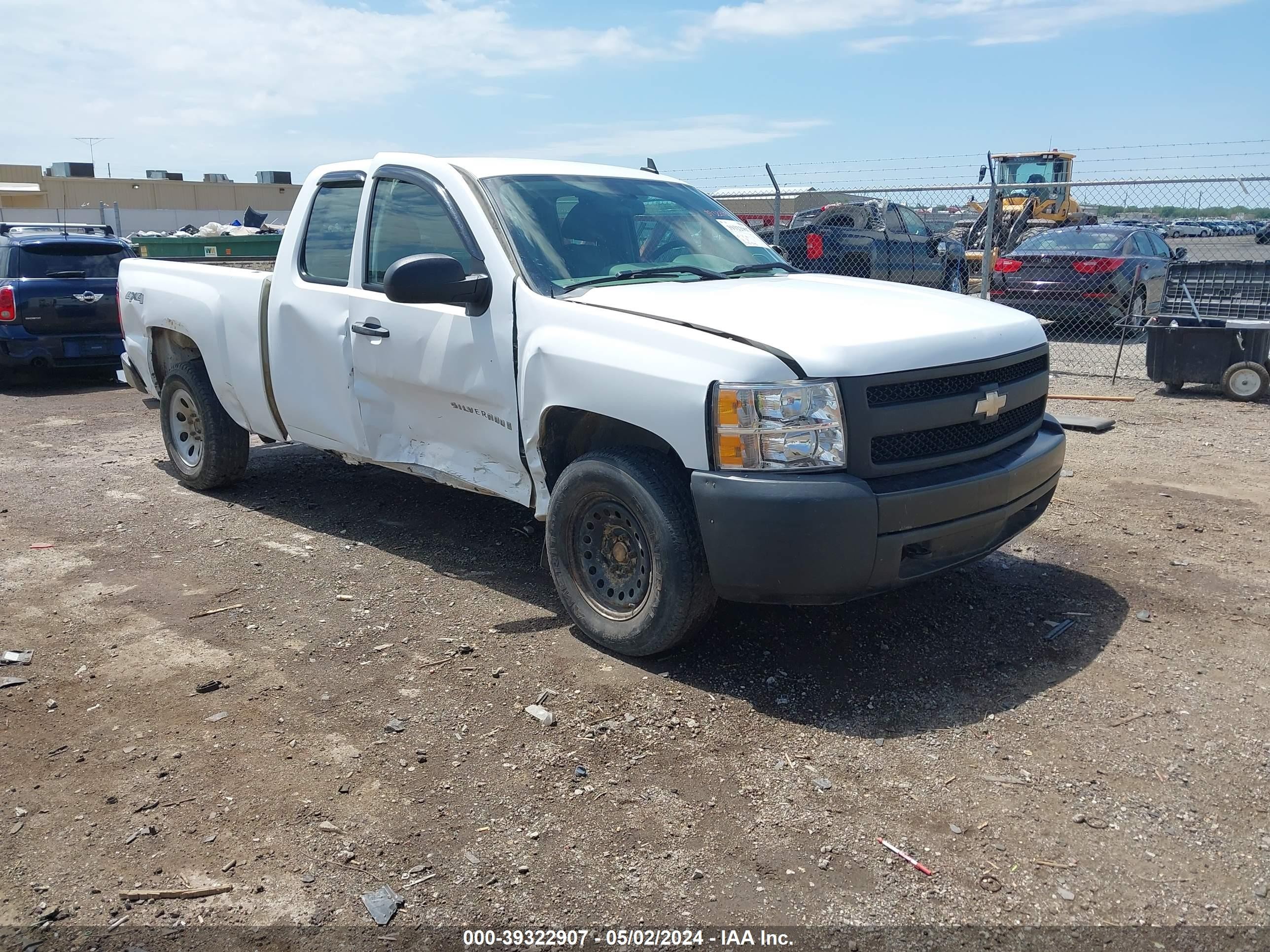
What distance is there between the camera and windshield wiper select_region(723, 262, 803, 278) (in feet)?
16.6

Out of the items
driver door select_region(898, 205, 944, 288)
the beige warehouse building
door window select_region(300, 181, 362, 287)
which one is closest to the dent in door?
door window select_region(300, 181, 362, 287)

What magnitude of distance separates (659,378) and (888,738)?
1.48m

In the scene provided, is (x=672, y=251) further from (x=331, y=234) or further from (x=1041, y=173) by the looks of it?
(x=1041, y=173)

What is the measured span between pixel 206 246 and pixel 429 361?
40.1 feet

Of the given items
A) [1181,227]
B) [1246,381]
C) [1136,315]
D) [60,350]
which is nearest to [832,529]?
[1246,381]

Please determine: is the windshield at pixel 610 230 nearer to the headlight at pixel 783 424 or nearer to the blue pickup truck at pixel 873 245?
the headlight at pixel 783 424

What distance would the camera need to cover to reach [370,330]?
514cm

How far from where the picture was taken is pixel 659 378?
3.86 m

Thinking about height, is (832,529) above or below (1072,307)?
below

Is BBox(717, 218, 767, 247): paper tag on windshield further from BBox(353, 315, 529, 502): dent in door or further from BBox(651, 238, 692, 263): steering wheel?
BBox(353, 315, 529, 502): dent in door

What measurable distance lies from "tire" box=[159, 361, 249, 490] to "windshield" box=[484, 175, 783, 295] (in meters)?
2.76

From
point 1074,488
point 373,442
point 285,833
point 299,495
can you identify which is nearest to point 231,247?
point 299,495

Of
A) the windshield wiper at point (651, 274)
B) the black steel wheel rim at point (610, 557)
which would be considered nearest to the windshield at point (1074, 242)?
the windshield wiper at point (651, 274)

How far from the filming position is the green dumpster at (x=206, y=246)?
14.8 meters
